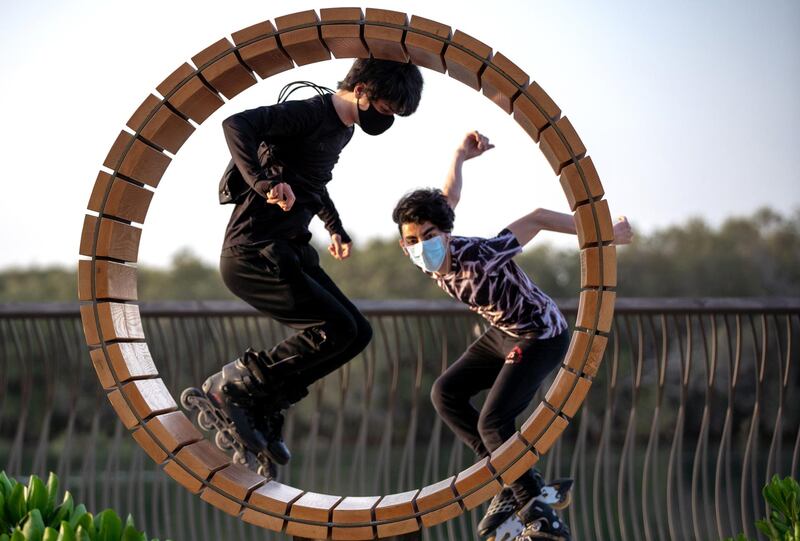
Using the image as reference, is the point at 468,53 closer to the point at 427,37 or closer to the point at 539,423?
the point at 427,37

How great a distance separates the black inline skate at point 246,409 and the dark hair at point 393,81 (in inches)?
36.2

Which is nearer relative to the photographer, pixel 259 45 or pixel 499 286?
pixel 259 45

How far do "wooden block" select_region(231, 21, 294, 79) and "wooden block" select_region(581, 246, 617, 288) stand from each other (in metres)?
1.08

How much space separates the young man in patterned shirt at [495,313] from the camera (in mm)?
3045

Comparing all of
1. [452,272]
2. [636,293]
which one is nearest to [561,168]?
[452,272]

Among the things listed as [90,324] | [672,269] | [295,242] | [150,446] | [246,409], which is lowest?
[150,446]

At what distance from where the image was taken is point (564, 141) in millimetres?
2727

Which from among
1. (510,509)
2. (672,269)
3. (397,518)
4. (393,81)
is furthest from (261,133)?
(672,269)

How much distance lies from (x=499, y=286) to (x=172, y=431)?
3.69ft

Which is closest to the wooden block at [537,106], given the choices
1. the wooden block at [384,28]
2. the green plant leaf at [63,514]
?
the wooden block at [384,28]

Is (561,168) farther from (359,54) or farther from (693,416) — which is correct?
(693,416)

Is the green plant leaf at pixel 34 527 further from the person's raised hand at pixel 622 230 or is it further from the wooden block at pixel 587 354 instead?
the person's raised hand at pixel 622 230

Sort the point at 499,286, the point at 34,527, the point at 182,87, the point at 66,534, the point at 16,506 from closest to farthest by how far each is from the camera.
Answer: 1. the point at 66,534
2. the point at 34,527
3. the point at 16,506
4. the point at 182,87
5. the point at 499,286

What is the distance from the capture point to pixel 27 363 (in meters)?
4.67
